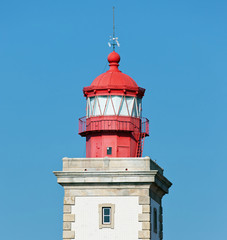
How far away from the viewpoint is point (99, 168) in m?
41.8

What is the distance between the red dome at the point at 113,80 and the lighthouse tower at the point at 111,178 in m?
0.04

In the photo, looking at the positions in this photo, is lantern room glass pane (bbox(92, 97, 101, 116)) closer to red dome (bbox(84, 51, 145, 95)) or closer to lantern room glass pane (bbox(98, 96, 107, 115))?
lantern room glass pane (bbox(98, 96, 107, 115))

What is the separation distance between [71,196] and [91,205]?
37.6 inches

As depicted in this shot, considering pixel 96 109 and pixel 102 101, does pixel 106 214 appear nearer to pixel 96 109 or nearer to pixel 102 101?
pixel 96 109

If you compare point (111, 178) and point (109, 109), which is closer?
point (111, 178)

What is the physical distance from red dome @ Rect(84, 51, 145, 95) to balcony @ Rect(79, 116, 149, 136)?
1.33 m

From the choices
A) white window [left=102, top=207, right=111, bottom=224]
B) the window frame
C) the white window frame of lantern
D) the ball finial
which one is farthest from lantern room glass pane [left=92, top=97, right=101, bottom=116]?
the window frame

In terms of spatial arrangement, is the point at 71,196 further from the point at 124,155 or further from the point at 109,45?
the point at 109,45

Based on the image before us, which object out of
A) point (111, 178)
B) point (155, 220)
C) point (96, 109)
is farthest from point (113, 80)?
point (155, 220)

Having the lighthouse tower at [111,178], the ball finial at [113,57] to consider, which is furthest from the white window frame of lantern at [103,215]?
the ball finial at [113,57]

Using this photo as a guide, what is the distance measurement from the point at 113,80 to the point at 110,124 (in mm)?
2043

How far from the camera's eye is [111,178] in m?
41.4

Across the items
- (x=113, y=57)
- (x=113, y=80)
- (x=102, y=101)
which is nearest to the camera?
(x=102, y=101)

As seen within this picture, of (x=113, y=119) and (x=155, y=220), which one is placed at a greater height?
(x=113, y=119)
